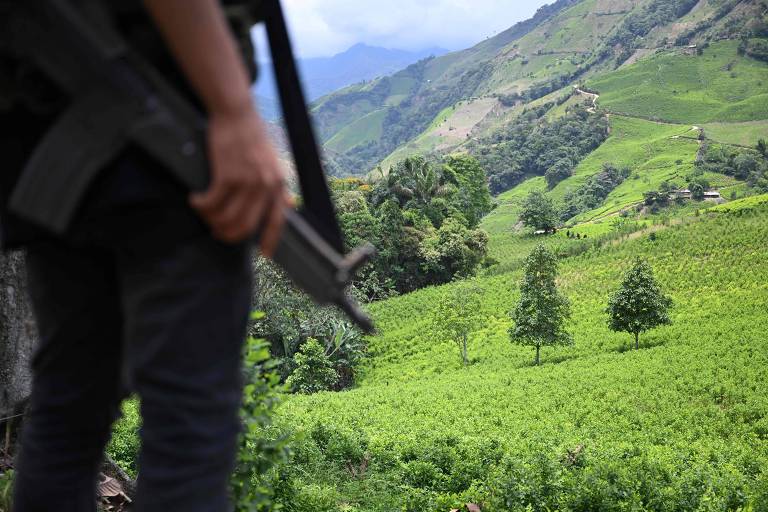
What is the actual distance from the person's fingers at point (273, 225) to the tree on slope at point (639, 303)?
2356 cm

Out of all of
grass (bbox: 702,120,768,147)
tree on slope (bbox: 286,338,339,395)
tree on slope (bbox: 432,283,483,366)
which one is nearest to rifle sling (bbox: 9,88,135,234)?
tree on slope (bbox: 286,338,339,395)

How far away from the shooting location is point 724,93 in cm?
10312

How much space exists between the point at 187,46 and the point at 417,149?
150865 mm

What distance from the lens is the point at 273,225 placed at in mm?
1021

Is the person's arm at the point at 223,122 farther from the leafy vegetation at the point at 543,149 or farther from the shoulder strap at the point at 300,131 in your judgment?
the leafy vegetation at the point at 543,149

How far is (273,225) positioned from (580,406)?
1689 centimetres

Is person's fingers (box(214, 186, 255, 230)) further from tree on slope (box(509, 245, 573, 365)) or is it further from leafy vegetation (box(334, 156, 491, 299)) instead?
leafy vegetation (box(334, 156, 491, 299))

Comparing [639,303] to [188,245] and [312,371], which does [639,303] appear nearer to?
[312,371]

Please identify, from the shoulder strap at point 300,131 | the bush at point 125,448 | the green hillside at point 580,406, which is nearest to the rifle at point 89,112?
the shoulder strap at point 300,131

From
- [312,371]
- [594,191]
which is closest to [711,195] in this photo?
[594,191]

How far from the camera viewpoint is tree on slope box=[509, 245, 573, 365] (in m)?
22.5

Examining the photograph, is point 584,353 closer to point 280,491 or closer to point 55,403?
point 280,491

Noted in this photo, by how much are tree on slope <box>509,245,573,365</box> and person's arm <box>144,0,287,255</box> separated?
21998mm

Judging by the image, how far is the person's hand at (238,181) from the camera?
0.95 m
